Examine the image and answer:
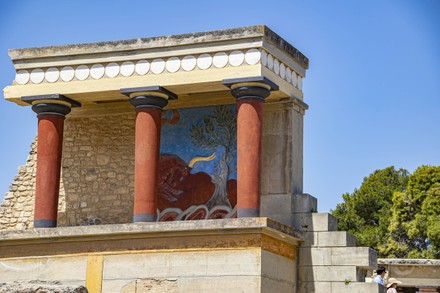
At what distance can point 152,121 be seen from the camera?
19.1 metres

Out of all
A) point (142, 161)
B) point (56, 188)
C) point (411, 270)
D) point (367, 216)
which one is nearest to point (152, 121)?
point (142, 161)

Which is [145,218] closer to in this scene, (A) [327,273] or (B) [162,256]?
(B) [162,256]

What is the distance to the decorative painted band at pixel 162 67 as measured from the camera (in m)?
18.8

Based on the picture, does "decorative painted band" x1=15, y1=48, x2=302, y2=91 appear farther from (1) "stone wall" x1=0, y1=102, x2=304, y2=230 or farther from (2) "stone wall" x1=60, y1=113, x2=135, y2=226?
(2) "stone wall" x1=60, y1=113, x2=135, y2=226

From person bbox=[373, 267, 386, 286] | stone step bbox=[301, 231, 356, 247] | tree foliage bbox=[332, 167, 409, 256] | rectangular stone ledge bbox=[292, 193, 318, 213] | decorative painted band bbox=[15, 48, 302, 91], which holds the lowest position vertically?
person bbox=[373, 267, 386, 286]

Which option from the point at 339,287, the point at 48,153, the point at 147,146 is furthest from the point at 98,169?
the point at 339,287

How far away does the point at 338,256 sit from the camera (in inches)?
738

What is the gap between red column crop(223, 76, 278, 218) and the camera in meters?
18.0

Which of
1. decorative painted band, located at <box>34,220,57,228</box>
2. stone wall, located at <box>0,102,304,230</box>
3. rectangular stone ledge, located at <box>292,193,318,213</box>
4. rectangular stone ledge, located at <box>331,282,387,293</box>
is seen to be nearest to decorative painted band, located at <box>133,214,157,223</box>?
decorative painted band, located at <box>34,220,57,228</box>

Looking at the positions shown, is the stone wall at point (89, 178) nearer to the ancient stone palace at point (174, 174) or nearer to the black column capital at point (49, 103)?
the ancient stone palace at point (174, 174)

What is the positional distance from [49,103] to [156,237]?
3925mm

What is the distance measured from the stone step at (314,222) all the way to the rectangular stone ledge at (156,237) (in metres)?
0.34

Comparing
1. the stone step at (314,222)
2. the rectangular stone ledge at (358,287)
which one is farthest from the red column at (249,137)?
the rectangular stone ledge at (358,287)

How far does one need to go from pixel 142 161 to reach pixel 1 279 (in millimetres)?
3588
